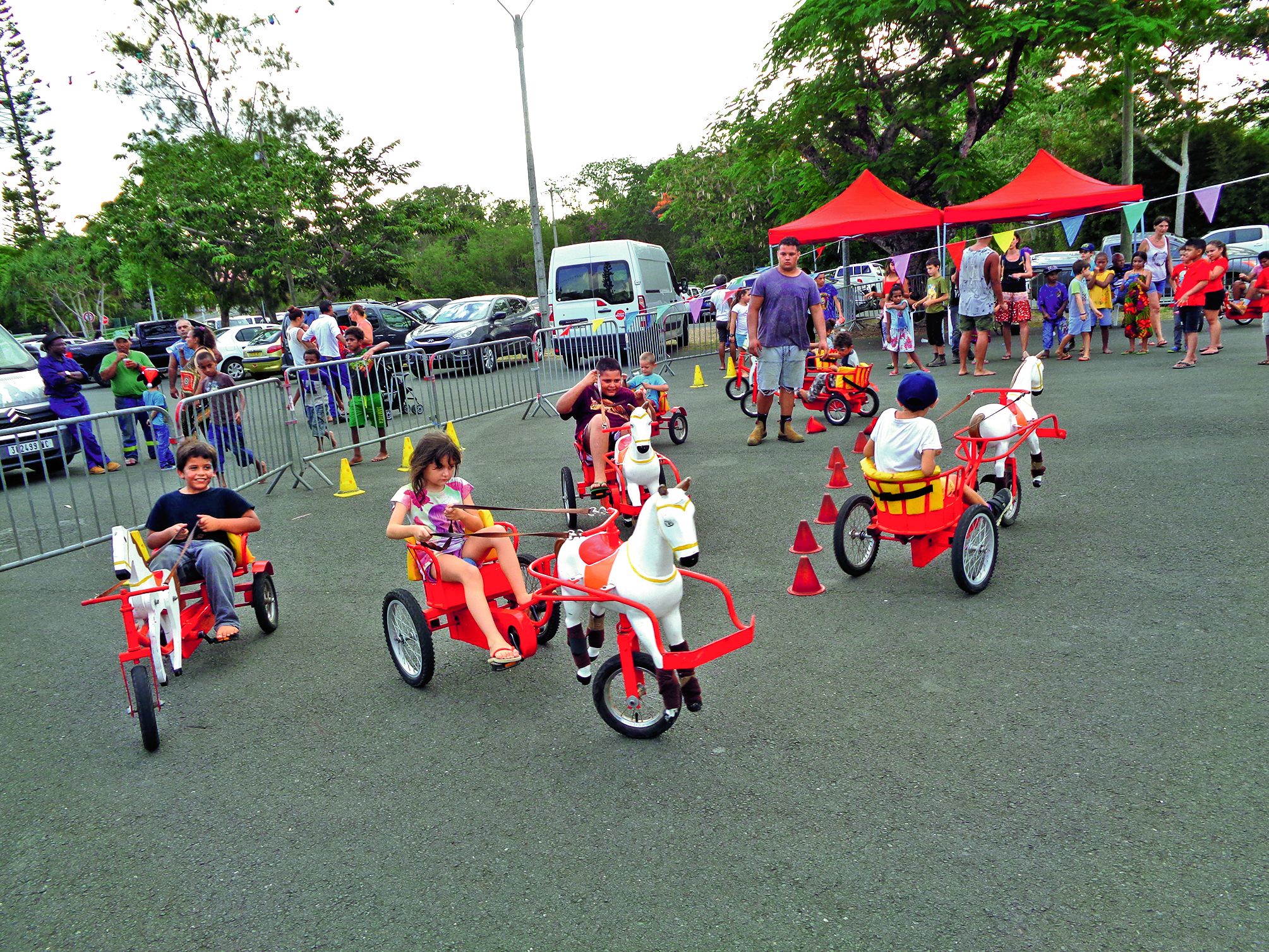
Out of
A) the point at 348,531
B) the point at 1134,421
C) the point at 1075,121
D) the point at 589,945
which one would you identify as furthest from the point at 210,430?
the point at 1075,121

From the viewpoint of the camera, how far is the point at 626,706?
4.29 meters

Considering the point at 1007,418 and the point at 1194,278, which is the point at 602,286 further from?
the point at 1007,418

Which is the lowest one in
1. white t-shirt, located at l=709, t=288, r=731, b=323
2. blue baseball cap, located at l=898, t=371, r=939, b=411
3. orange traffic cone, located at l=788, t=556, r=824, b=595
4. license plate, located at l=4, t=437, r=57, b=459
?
orange traffic cone, located at l=788, t=556, r=824, b=595

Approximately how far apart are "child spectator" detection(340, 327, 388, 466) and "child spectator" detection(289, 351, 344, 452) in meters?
0.15

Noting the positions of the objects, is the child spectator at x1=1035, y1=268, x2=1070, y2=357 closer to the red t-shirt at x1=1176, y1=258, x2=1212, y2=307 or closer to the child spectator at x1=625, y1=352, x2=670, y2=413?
the red t-shirt at x1=1176, y1=258, x2=1212, y2=307

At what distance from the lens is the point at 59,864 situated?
3572mm

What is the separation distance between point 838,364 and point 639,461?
19.8 feet

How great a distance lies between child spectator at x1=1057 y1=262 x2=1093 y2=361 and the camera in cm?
1441

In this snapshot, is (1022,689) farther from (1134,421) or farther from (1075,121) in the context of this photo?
(1075,121)

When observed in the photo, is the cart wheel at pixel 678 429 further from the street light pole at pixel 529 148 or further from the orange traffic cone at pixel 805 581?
the street light pole at pixel 529 148

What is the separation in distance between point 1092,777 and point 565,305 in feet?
59.5

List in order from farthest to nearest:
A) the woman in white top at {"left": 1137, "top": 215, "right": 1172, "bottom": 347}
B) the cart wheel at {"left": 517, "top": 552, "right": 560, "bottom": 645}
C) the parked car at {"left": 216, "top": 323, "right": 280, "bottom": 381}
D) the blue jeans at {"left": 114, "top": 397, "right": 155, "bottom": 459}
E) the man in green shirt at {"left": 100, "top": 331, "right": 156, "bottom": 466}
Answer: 1. the parked car at {"left": 216, "top": 323, "right": 280, "bottom": 381}
2. the woman in white top at {"left": 1137, "top": 215, "right": 1172, "bottom": 347}
3. the man in green shirt at {"left": 100, "top": 331, "right": 156, "bottom": 466}
4. the blue jeans at {"left": 114, "top": 397, "right": 155, "bottom": 459}
5. the cart wheel at {"left": 517, "top": 552, "right": 560, "bottom": 645}

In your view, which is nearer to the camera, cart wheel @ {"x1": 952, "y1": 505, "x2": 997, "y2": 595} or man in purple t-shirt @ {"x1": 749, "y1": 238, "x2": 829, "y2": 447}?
cart wheel @ {"x1": 952, "y1": 505, "x2": 997, "y2": 595}

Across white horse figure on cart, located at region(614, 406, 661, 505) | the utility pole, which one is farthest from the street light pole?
white horse figure on cart, located at region(614, 406, 661, 505)
